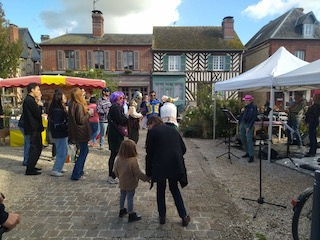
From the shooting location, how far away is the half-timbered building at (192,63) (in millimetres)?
23781

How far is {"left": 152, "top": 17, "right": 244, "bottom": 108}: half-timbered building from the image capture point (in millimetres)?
23781

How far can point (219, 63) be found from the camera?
953 inches

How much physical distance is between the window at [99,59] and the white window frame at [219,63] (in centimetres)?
1033

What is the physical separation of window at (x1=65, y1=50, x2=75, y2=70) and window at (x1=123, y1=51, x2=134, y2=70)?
4.74 m

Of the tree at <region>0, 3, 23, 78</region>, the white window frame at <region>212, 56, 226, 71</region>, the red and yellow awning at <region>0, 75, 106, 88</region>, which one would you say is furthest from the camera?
the white window frame at <region>212, 56, 226, 71</region>

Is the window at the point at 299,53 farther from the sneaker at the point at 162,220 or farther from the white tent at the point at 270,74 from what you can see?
the sneaker at the point at 162,220

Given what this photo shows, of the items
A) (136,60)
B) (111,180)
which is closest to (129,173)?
(111,180)

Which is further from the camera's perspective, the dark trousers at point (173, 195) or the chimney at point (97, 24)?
the chimney at point (97, 24)

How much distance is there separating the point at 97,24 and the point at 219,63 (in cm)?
1199

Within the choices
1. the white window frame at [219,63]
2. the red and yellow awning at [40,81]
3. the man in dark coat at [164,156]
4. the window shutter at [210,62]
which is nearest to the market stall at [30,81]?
the red and yellow awning at [40,81]

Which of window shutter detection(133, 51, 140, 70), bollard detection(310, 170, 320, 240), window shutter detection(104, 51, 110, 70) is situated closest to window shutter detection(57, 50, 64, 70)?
window shutter detection(104, 51, 110, 70)

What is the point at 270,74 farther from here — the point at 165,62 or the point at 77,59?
the point at 77,59

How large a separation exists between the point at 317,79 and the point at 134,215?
3.88m

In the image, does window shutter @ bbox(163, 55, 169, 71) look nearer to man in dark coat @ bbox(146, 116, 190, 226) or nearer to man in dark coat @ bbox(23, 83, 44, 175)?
man in dark coat @ bbox(23, 83, 44, 175)
